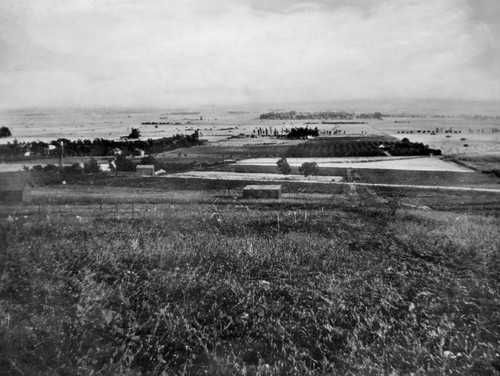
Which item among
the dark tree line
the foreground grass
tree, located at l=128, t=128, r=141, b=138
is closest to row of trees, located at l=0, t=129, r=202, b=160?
tree, located at l=128, t=128, r=141, b=138

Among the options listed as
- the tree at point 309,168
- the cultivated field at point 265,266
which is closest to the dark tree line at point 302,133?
the cultivated field at point 265,266

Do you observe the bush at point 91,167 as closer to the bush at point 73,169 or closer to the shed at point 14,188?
the bush at point 73,169

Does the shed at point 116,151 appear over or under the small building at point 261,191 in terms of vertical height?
over

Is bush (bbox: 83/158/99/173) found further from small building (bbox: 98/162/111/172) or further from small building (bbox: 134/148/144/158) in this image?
small building (bbox: 134/148/144/158)

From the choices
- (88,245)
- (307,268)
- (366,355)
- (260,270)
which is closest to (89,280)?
(88,245)

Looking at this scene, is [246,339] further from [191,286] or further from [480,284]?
[480,284]
